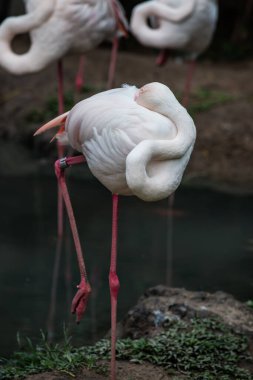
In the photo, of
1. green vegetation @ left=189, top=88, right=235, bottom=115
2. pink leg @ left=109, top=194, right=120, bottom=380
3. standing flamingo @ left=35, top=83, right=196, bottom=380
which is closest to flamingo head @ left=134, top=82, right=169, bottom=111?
standing flamingo @ left=35, top=83, right=196, bottom=380

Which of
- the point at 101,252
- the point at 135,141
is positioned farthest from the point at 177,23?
the point at 135,141

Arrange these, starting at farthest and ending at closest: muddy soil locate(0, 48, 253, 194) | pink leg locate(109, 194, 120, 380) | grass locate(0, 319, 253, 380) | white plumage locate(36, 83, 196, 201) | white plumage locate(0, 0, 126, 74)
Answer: muddy soil locate(0, 48, 253, 194) < white plumage locate(0, 0, 126, 74) < grass locate(0, 319, 253, 380) < pink leg locate(109, 194, 120, 380) < white plumage locate(36, 83, 196, 201)

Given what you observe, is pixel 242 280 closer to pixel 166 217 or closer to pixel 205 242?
pixel 205 242

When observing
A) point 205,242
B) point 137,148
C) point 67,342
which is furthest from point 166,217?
point 137,148

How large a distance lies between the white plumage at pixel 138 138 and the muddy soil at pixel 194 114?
3.87 m

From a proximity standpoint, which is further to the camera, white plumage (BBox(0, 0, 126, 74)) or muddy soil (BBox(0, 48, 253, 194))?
muddy soil (BBox(0, 48, 253, 194))

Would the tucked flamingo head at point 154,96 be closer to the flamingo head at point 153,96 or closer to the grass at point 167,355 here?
the flamingo head at point 153,96

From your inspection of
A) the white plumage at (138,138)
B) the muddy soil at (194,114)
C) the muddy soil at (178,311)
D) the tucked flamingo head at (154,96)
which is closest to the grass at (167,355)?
the muddy soil at (178,311)

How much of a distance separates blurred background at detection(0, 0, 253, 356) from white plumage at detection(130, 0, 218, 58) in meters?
1.01

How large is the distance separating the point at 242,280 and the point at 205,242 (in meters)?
0.75

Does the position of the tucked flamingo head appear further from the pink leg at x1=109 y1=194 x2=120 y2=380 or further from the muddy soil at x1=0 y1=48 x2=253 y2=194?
the muddy soil at x1=0 y1=48 x2=253 y2=194

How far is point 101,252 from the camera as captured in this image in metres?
6.15

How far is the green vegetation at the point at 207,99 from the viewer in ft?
30.3

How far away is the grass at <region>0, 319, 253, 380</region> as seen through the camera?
4.06 metres
